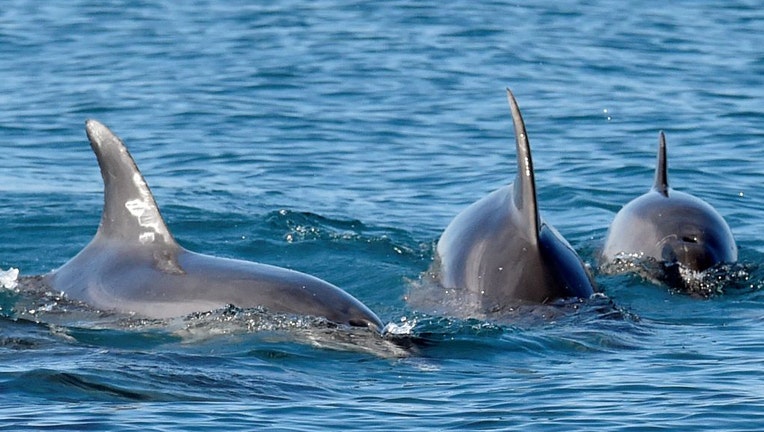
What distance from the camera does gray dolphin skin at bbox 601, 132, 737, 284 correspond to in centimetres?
1358

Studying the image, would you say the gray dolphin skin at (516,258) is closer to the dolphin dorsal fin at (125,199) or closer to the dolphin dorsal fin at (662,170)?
the dolphin dorsal fin at (125,199)

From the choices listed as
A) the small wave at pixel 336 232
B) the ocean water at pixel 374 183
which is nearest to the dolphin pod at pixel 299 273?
the ocean water at pixel 374 183

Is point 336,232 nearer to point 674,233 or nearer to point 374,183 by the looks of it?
point 374,183

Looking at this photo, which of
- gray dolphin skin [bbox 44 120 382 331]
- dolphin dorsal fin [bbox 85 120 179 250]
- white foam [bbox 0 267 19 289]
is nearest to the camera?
gray dolphin skin [bbox 44 120 382 331]

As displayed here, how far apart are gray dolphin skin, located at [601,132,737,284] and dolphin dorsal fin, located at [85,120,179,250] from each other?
184 inches

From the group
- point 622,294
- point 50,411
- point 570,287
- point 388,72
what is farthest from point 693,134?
point 50,411

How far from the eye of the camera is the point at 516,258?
11.9m

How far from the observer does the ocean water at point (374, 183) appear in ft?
30.8

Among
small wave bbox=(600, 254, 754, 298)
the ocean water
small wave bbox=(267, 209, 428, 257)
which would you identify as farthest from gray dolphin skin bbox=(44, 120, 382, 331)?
small wave bbox=(267, 209, 428, 257)

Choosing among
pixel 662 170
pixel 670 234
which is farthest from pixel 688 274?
pixel 662 170

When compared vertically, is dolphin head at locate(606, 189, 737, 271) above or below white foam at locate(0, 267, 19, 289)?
below

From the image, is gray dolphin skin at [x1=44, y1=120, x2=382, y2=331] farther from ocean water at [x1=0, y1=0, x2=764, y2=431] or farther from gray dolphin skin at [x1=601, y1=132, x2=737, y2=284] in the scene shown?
gray dolphin skin at [x1=601, y1=132, x2=737, y2=284]

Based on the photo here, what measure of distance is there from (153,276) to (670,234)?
5.07 m

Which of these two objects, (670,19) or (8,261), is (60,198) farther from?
(670,19)
